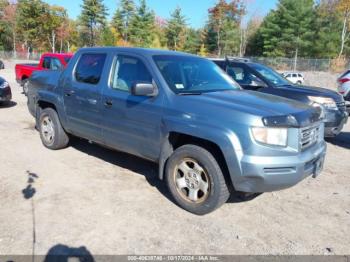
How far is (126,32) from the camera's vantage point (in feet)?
221

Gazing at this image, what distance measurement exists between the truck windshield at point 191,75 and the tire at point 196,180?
82cm

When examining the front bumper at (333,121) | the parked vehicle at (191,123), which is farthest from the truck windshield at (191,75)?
the front bumper at (333,121)

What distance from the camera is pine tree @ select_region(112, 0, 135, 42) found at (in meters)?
67.7

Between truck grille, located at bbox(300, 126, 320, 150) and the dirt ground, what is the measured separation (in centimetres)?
86

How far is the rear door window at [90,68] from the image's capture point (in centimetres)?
521

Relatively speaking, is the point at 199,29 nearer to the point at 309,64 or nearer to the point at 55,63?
the point at 309,64

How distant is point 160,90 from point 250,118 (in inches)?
48.4

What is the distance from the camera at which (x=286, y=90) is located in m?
7.70

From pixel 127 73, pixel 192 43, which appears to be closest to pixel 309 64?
pixel 192 43

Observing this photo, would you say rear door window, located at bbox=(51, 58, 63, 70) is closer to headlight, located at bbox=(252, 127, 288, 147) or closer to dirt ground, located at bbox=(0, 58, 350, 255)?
dirt ground, located at bbox=(0, 58, 350, 255)

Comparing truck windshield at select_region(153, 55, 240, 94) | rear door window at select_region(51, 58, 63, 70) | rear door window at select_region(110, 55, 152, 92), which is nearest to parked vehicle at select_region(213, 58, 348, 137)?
truck windshield at select_region(153, 55, 240, 94)

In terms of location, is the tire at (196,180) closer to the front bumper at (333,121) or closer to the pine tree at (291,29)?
the front bumper at (333,121)

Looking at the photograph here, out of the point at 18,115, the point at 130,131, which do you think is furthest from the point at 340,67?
the point at 130,131

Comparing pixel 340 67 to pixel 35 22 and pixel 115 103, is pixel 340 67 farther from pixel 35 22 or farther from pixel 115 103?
pixel 35 22
